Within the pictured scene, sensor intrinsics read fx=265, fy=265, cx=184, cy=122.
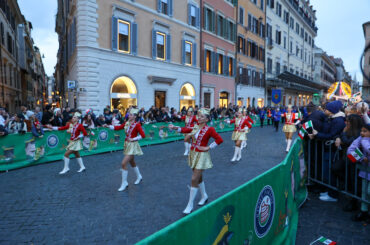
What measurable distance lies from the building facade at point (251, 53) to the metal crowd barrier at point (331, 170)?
24958 millimetres

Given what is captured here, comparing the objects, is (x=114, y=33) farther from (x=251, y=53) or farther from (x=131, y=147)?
(x=251, y=53)

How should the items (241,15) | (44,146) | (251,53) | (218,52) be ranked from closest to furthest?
(44,146) < (218,52) < (241,15) < (251,53)

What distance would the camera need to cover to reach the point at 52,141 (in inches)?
382

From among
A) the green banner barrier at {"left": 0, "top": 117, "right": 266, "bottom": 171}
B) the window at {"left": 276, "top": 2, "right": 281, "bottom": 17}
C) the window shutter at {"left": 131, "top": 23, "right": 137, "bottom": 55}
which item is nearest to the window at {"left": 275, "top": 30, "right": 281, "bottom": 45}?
the window at {"left": 276, "top": 2, "right": 281, "bottom": 17}

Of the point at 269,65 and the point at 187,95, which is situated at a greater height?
the point at 269,65

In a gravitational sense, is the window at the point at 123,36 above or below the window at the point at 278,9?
below

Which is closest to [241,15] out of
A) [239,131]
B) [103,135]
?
[239,131]

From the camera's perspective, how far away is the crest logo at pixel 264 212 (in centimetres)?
291

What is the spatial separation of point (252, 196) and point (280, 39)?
43310mm

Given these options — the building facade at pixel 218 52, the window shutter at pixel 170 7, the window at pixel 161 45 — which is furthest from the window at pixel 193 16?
the window at pixel 161 45

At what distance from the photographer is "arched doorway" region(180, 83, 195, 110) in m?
22.9

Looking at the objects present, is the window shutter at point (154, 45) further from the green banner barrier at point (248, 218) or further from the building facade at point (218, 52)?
the green banner barrier at point (248, 218)

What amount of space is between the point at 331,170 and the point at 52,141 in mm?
8930

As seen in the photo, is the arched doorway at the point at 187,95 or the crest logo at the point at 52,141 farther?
the arched doorway at the point at 187,95
